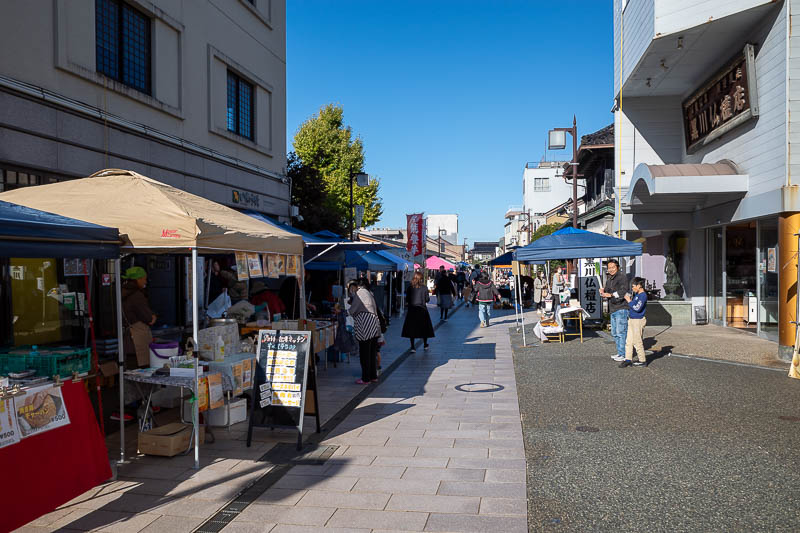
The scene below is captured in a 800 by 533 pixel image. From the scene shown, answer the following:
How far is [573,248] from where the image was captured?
13656 millimetres

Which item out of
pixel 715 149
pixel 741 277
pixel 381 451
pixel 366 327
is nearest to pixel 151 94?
pixel 366 327

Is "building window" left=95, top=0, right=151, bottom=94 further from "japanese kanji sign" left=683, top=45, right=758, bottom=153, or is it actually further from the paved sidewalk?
"japanese kanji sign" left=683, top=45, right=758, bottom=153

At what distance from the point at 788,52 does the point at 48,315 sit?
13.5 metres

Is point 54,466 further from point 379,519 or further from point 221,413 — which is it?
point 221,413

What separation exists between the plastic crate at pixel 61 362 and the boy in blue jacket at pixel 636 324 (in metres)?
8.82

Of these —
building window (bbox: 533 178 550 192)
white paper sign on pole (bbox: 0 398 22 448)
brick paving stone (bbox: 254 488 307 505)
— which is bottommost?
brick paving stone (bbox: 254 488 307 505)

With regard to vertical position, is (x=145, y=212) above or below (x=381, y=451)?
above

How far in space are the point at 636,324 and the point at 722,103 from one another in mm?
6726

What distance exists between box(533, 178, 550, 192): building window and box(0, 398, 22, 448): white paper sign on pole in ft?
224

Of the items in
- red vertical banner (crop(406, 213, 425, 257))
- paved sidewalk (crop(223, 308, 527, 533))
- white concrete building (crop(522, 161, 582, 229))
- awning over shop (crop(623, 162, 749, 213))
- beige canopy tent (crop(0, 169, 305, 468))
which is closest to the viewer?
paved sidewalk (crop(223, 308, 527, 533))

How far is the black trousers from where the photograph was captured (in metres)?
9.84

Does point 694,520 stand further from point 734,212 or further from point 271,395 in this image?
point 734,212

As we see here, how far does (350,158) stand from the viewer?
34.9 meters

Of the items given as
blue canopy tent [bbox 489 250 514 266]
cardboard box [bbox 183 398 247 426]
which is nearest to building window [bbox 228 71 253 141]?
cardboard box [bbox 183 398 247 426]
